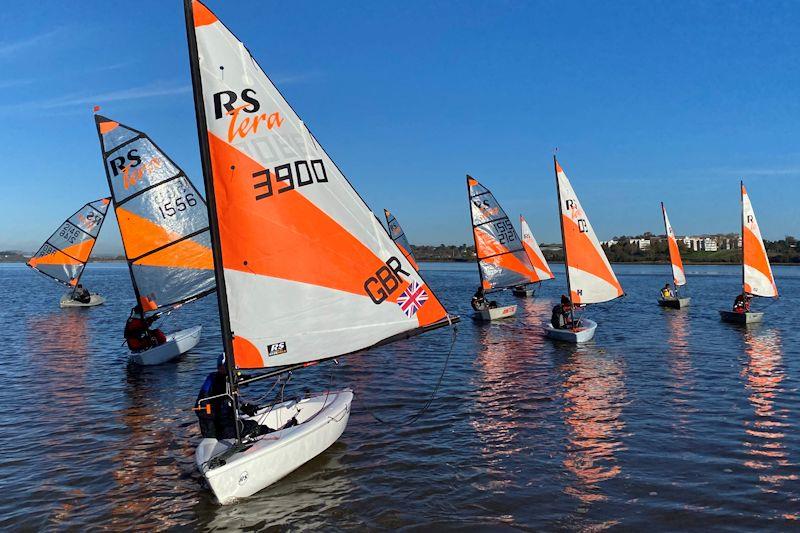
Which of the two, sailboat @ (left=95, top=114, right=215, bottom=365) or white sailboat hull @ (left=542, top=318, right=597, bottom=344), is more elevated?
sailboat @ (left=95, top=114, right=215, bottom=365)

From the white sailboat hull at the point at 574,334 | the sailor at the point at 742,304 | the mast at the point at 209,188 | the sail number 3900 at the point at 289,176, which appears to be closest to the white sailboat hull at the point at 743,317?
the sailor at the point at 742,304

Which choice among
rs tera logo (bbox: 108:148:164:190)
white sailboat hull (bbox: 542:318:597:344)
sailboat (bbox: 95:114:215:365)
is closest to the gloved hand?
sailboat (bbox: 95:114:215:365)

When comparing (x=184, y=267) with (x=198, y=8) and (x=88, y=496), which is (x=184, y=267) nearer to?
(x=88, y=496)

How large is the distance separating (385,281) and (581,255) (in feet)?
56.6

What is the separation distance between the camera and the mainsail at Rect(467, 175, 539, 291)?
34.3 m

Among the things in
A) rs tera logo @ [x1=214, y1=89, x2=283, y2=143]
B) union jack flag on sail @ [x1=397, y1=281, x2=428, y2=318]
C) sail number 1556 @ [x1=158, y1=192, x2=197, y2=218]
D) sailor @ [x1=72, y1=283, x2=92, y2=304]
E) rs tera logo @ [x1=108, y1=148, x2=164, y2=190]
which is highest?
rs tera logo @ [x1=108, y1=148, x2=164, y2=190]

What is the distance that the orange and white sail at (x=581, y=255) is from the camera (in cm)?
2434

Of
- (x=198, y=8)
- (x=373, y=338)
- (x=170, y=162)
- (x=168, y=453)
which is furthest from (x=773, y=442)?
(x=170, y=162)

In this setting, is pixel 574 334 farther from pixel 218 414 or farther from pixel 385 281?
pixel 218 414

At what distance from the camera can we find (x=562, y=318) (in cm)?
2411

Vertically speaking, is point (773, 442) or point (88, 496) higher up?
point (88, 496)

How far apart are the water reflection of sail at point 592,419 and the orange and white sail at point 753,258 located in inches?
635

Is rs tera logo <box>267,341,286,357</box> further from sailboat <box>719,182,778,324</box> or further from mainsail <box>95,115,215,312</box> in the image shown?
sailboat <box>719,182,778,324</box>

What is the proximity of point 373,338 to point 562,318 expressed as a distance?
16.6m
